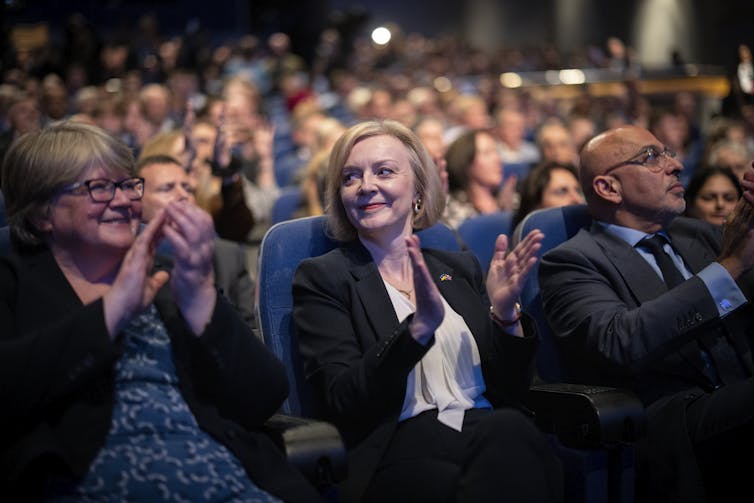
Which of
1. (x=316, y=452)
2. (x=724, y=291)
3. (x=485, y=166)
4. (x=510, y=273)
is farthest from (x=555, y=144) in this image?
(x=316, y=452)

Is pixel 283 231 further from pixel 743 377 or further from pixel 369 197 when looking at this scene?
pixel 743 377

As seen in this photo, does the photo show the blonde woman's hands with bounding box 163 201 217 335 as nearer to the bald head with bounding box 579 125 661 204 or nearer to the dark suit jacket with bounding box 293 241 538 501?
the dark suit jacket with bounding box 293 241 538 501

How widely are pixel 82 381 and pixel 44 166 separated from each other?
0.45m

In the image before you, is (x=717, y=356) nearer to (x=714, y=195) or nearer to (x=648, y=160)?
(x=648, y=160)

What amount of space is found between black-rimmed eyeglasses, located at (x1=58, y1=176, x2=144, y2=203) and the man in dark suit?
1.10m

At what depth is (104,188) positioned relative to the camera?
1.83 meters

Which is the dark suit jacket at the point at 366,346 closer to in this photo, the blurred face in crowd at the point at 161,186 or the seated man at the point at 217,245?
the seated man at the point at 217,245

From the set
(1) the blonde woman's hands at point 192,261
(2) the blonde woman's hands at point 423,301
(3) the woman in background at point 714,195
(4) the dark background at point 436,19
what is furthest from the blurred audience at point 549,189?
(4) the dark background at point 436,19

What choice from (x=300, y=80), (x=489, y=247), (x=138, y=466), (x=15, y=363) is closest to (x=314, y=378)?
(x=138, y=466)

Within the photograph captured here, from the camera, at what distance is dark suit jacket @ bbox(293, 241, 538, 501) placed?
194 centimetres

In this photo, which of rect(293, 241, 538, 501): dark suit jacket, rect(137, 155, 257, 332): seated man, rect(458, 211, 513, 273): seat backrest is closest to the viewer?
rect(293, 241, 538, 501): dark suit jacket

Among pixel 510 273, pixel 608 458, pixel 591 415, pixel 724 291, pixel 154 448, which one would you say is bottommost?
pixel 608 458

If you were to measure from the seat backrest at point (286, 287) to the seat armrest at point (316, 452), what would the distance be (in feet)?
1.14

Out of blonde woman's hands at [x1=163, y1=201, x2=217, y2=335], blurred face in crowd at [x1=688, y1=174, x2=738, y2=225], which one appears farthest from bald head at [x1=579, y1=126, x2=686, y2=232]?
blonde woman's hands at [x1=163, y1=201, x2=217, y2=335]
